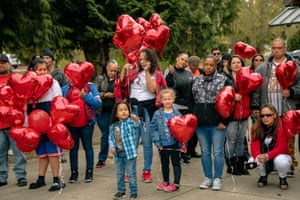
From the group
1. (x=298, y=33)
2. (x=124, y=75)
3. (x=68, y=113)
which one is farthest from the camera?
(x=298, y=33)

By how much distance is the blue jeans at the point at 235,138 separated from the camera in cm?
651

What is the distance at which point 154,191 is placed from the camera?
589cm

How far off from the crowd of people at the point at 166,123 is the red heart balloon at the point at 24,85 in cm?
36

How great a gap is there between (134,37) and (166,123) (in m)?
1.23

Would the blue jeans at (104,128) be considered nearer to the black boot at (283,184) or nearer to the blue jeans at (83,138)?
the blue jeans at (83,138)

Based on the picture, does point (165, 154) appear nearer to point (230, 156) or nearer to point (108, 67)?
point (230, 156)

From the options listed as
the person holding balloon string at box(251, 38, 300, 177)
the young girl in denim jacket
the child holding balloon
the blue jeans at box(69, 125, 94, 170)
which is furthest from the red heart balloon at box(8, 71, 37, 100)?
the person holding balloon string at box(251, 38, 300, 177)

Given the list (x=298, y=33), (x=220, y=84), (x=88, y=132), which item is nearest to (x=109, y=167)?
(x=88, y=132)

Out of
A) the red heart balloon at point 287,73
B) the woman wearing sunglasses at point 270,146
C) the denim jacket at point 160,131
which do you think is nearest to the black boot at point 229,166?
the woman wearing sunglasses at point 270,146

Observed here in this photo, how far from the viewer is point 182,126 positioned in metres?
5.50

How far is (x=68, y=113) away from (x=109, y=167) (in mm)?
1897

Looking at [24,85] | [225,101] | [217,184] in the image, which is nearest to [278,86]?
[225,101]

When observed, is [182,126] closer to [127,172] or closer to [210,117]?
[210,117]

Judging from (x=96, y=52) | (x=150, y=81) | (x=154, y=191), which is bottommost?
(x=154, y=191)
